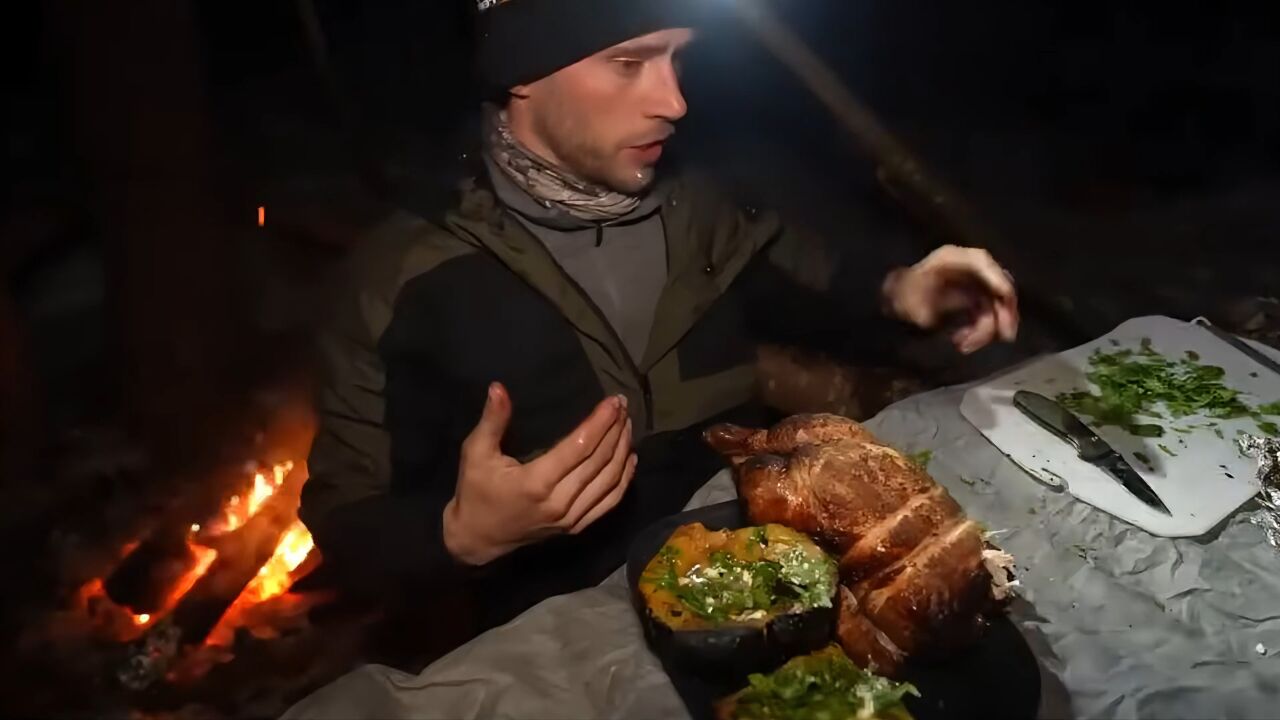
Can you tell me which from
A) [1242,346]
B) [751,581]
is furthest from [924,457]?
[1242,346]

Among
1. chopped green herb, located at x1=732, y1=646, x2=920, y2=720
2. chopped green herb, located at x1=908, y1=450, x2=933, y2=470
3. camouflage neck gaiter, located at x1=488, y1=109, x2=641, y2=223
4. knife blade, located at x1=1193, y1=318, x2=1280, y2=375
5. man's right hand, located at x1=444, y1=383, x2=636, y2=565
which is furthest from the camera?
knife blade, located at x1=1193, y1=318, x2=1280, y2=375

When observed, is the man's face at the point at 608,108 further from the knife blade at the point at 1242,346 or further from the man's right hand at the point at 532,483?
the knife blade at the point at 1242,346

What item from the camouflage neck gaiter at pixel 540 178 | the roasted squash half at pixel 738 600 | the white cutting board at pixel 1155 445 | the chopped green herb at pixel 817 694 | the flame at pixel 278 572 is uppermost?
the camouflage neck gaiter at pixel 540 178

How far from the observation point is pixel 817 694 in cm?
80

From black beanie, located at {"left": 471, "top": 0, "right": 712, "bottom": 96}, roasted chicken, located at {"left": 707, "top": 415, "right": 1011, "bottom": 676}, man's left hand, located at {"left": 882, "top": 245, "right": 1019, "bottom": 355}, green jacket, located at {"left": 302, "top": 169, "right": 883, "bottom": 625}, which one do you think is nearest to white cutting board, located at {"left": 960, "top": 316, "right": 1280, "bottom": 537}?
man's left hand, located at {"left": 882, "top": 245, "right": 1019, "bottom": 355}

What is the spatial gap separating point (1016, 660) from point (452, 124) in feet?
2.75

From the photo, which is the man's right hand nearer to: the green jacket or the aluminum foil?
the green jacket

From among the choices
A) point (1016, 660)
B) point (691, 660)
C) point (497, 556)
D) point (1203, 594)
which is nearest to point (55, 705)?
point (497, 556)

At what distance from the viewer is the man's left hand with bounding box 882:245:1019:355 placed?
1137mm

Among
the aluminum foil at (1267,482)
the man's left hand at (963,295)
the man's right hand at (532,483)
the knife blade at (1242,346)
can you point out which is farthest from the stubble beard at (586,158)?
the knife blade at (1242,346)

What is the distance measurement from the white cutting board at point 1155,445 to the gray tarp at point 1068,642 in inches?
1.0

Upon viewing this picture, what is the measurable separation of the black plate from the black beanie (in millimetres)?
535

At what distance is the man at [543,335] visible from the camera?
95cm

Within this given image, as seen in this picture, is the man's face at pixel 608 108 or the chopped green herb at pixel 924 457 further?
the chopped green herb at pixel 924 457
